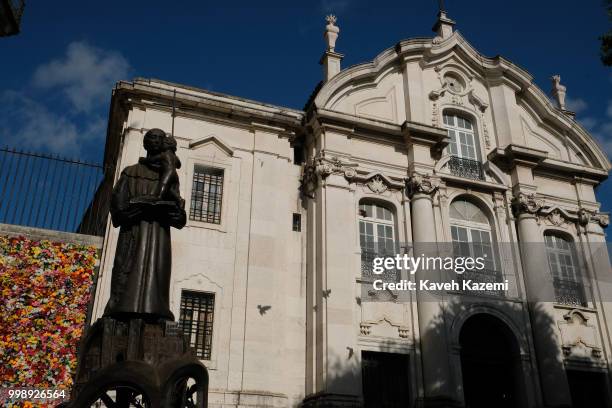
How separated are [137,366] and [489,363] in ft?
42.0

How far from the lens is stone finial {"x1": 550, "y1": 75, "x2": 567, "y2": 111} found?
73.0 feet

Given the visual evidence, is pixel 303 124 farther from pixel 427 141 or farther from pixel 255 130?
pixel 427 141

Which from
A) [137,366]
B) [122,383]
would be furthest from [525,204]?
[122,383]

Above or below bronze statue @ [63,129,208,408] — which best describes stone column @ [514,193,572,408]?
above

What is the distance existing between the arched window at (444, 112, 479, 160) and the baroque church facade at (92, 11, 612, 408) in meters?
0.05

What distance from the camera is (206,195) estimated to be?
52.7 feet

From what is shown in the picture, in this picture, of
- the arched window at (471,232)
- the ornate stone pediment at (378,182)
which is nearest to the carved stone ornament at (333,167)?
the ornate stone pediment at (378,182)

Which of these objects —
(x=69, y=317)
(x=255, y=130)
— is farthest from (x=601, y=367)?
(x=69, y=317)

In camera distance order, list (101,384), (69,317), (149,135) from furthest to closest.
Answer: (69,317) → (149,135) → (101,384)

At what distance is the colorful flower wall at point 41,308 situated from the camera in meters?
12.9

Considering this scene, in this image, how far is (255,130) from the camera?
1714 cm

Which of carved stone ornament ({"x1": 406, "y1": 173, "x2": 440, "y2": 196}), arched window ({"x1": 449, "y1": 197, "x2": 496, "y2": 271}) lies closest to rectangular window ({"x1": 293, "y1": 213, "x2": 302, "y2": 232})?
carved stone ornament ({"x1": 406, "y1": 173, "x2": 440, "y2": 196})

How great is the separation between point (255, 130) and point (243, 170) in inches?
51.8

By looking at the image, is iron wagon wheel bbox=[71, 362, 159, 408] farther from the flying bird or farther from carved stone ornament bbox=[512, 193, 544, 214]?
carved stone ornament bbox=[512, 193, 544, 214]
